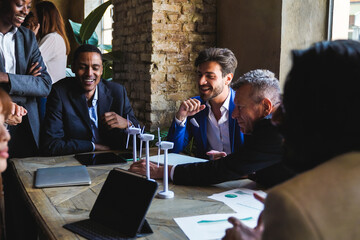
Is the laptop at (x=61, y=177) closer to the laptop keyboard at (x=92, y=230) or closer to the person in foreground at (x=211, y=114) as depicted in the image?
the laptop keyboard at (x=92, y=230)

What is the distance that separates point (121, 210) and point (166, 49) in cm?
304

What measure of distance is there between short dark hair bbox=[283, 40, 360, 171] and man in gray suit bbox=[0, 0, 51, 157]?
90.2 inches

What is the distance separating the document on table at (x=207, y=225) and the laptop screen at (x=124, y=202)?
6.7 inches

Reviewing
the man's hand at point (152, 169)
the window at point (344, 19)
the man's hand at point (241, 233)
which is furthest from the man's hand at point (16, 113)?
the window at point (344, 19)

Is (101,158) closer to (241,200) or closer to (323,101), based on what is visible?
(241,200)

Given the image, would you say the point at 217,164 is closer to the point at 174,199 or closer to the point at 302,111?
the point at 174,199

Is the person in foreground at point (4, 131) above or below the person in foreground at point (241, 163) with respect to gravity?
above

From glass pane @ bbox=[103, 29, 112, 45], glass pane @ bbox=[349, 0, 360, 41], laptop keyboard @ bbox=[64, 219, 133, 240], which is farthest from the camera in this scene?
glass pane @ bbox=[103, 29, 112, 45]

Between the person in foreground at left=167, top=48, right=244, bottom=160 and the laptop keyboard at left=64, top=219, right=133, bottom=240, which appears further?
the person in foreground at left=167, top=48, right=244, bottom=160

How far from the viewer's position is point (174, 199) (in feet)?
5.52

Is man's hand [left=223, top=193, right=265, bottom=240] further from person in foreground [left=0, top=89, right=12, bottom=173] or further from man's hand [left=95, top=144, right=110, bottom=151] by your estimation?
man's hand [left=95, top=144, right=110, bottom=151]

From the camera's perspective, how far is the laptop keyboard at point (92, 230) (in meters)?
1.29

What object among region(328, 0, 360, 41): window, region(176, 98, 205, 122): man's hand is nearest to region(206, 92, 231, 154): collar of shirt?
region(176, 98, 205, 122): man's hand

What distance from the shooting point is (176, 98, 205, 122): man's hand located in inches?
107
